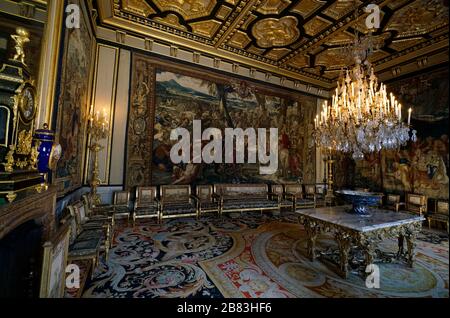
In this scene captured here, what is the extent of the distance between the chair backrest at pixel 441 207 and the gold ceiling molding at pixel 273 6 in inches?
297

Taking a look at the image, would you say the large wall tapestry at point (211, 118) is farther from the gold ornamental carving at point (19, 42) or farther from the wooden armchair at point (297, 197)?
the gold ornamental carving at point (19, 42)

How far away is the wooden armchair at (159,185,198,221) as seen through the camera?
18.3ft

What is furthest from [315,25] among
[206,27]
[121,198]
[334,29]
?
[121,198]

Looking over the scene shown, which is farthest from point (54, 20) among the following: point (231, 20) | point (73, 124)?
point (231, 20)

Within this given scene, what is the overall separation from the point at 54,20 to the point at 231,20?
440cm

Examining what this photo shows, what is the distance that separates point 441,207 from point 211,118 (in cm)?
793

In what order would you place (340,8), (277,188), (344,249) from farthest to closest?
(277,188), (340,8), (344,249)

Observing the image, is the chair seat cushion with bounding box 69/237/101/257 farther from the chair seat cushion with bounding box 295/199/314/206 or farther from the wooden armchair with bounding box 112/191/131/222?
the chair seat cushion with bounding box 295/199/314/206

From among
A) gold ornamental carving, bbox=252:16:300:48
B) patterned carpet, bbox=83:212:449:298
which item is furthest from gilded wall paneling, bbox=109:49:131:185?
gold ornamental carving, bbox=252:16:300:48

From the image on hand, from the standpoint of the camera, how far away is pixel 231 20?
5570 mm

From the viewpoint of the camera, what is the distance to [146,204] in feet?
18.7

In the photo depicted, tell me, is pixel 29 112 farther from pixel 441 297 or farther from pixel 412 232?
pixel 412 232

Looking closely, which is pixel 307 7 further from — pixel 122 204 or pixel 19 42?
pixel 122 204
